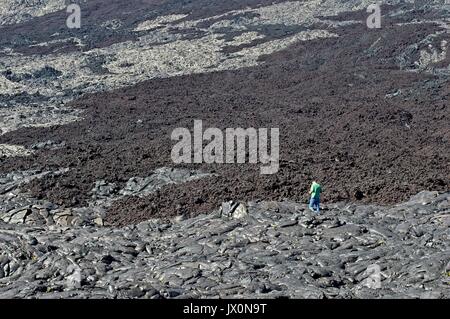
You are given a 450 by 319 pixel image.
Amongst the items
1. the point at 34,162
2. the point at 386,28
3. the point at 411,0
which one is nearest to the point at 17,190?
the point at 34,162

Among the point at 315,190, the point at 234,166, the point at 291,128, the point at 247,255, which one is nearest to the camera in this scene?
the point at 247,255

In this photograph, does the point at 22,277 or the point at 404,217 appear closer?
the point at 22,277

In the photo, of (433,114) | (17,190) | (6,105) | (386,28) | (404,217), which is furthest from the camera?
(386,28)

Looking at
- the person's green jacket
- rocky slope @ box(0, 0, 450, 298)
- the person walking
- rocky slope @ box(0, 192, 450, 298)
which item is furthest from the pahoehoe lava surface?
the person's green jacket

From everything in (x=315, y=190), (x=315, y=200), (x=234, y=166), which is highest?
(x=315, y=190)

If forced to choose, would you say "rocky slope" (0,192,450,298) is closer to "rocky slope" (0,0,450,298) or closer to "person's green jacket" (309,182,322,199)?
"rocky slope" (0,0,450,298)

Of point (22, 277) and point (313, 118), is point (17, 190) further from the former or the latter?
point (313, 118)

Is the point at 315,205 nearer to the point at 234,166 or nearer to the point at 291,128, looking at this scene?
the point at 234,166

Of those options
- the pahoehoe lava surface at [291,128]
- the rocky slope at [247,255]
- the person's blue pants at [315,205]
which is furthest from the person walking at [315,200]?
the pahoehoe lava surface at [291,128]

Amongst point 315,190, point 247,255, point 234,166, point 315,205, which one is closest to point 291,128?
point 234,166
